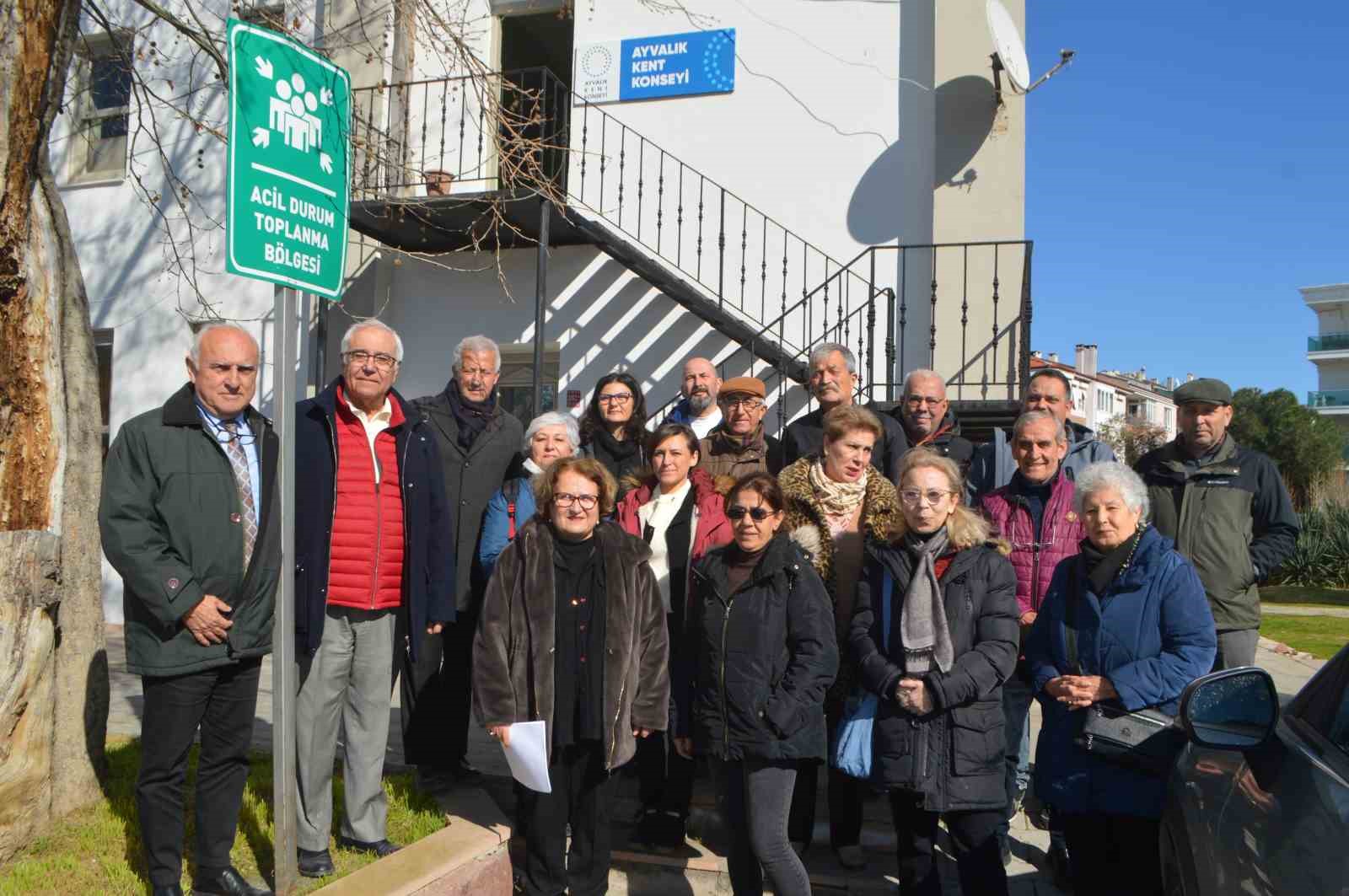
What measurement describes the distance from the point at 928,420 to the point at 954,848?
2174 mm

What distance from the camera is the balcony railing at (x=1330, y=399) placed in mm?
61156

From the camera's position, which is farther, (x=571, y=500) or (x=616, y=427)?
(x=616, y=427)

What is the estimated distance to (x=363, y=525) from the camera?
3826 mm

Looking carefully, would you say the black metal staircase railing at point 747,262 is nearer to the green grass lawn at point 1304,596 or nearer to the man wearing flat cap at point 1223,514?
the man wearing flat cap at point 1223,514

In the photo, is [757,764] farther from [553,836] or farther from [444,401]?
[444,401]

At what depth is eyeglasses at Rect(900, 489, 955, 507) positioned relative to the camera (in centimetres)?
350

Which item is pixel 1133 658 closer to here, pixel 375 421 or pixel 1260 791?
pixel 1260 791

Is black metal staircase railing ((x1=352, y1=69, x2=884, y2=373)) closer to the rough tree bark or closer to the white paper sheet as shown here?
the rough tree bark

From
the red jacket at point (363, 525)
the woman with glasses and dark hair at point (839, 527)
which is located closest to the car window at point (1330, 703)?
the woman with glasses and dark hair at point (839, 527)

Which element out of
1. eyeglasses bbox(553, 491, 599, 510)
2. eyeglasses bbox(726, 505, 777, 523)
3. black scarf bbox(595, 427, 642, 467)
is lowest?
eyeglasses bbox(726, 505, 777, 523)

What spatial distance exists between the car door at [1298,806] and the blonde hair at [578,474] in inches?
84.9

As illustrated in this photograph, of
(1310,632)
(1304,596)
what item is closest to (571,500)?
(1310,632)

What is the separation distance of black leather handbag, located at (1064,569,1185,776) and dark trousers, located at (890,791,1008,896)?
0.39 metres

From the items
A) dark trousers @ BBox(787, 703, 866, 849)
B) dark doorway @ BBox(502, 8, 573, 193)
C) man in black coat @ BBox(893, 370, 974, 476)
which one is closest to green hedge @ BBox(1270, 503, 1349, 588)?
dark doorway @ BBox(502, 8, 573, 193)
